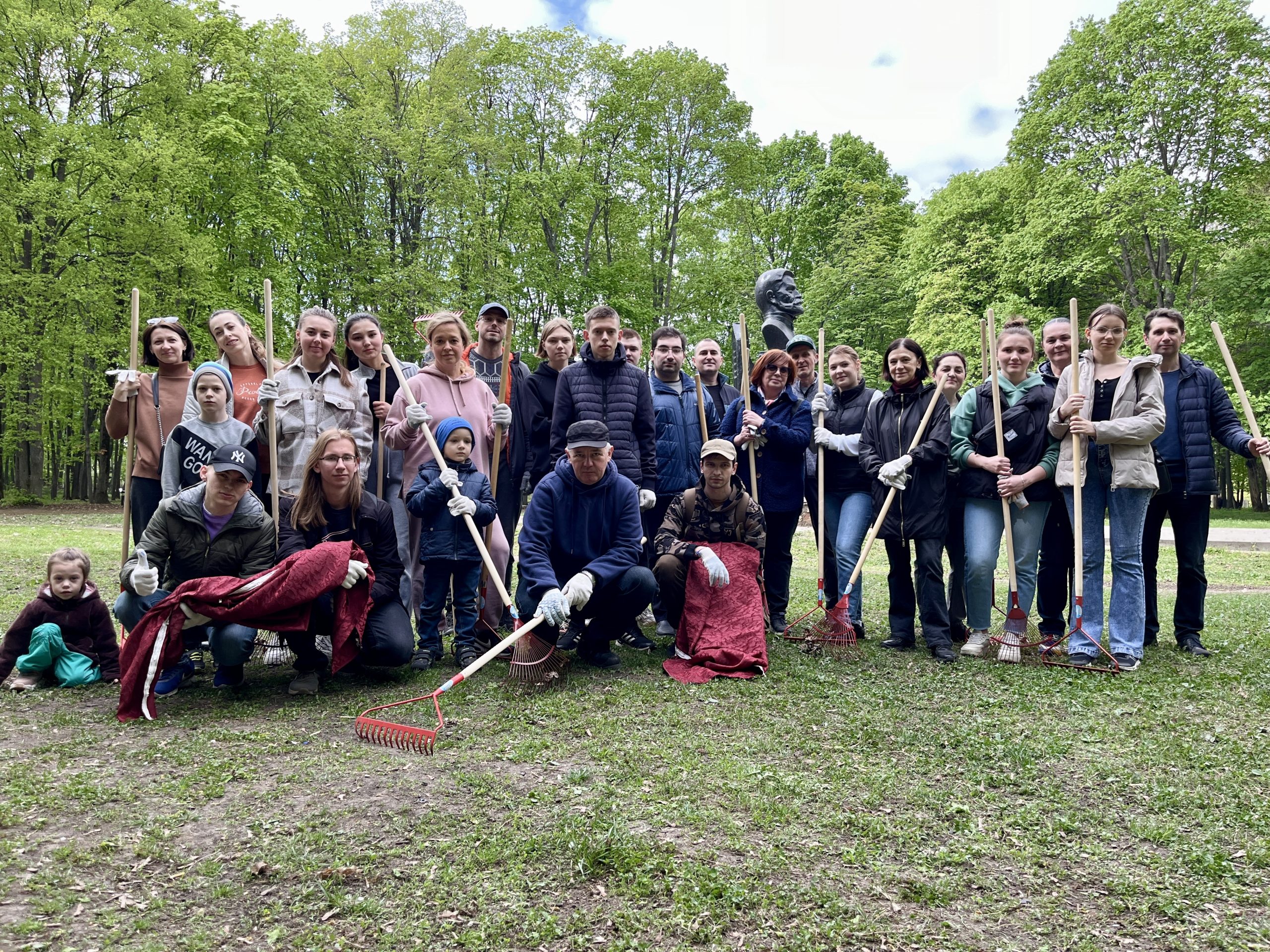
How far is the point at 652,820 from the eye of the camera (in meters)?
3.03

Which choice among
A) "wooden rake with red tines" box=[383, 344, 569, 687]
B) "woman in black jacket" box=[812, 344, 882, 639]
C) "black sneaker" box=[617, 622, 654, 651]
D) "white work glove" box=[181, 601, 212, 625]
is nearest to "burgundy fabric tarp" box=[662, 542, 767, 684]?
"black sneaker" box=[617, 622, 654, 651]

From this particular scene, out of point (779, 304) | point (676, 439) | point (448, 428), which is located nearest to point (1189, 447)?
point (676, 439)

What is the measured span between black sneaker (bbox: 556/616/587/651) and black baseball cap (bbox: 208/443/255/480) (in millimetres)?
2221

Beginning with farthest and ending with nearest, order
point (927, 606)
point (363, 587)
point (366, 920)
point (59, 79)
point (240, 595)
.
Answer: point (59, 79) → point (927, 606) → point (363, 587) → point (240, 595) → point (366, 920)

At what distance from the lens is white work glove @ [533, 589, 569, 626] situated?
15.3 ft

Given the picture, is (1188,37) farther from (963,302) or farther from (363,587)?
(363,587)

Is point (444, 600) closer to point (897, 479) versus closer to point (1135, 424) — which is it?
point (897, 479)

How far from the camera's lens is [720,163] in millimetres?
26875

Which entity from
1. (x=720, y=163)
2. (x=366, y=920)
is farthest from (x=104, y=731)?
(x=720, y=163)

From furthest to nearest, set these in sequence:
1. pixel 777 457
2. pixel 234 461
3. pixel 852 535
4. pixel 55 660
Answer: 1. pixel 777 457
2. pixel 852 535
3. pixel 55 660
4. pixel 234 461

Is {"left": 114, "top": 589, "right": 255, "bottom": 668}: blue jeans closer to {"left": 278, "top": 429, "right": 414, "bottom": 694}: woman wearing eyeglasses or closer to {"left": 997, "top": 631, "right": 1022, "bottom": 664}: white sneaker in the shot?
{"left": 278, "top": 429, "right": 414, "bottom": 694}: woman wearing eyeglasses

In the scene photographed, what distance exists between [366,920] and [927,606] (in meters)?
4.61

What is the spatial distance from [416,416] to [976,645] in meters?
4.42

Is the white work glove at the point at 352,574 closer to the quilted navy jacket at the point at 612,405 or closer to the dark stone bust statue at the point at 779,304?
the quilted navy jacket at the point at 612,405
